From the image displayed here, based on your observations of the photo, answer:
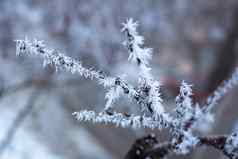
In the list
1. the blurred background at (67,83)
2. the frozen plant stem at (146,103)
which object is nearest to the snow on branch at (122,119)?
the frozen plant stem at (146,103)

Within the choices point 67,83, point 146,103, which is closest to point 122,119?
point 146,103

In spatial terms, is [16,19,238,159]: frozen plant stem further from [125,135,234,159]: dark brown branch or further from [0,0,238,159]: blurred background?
[0,0,238,159]: blurred background

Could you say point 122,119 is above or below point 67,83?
below

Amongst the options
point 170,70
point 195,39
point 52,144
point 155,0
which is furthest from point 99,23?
point 195,39

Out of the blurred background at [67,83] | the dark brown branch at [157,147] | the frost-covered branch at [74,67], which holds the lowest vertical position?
the dark brown branch at [157,147]

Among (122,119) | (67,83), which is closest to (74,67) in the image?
(122,119)

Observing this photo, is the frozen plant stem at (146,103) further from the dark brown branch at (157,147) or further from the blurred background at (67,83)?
the blurred background at (67,83)

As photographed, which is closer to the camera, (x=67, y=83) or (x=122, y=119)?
(x=122, y=119)

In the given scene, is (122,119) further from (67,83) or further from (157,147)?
(67,83)

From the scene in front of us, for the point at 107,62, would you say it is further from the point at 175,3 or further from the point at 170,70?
the point at 170,70
